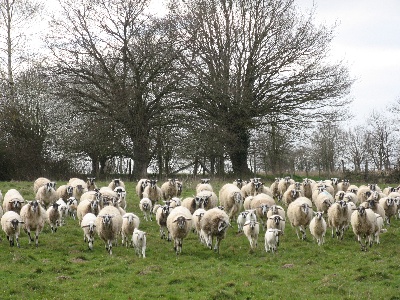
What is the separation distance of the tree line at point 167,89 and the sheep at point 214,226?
1824cm

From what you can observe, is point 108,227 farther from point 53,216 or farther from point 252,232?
point 252,232

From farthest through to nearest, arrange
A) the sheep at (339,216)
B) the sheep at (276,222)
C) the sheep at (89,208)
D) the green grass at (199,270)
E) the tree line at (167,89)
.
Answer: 1. the tree line at (167,89)
2. the sheep at (89,208)
3. the sheep at (339,216)
4. the sheep at (276,222)
5. the green grass at (199,270)

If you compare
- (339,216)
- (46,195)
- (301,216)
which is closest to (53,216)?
(46,195)

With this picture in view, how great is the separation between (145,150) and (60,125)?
19.9 ft

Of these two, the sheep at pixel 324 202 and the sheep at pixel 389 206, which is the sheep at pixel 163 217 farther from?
the sheep at pixel 389 206

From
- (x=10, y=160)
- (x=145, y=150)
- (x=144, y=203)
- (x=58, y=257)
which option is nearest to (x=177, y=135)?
(x=145, y=150)

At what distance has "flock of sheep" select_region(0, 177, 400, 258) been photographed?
15.8m

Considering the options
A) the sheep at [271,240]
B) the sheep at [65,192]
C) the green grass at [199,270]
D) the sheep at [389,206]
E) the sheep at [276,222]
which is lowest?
the green grass at [199,270]

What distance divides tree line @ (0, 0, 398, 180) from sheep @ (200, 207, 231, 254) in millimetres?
18239

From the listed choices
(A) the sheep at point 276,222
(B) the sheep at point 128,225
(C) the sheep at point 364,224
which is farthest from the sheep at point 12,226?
(C) the sheep at point 364,224

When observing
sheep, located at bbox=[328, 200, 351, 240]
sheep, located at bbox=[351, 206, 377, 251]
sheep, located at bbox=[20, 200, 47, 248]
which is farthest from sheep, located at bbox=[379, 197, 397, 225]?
sheep, located at bbox=[20, 200, 47, 248]

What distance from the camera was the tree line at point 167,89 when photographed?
111 feet

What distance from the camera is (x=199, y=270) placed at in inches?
540

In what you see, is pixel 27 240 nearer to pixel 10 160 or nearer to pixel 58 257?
pixel 58 257
